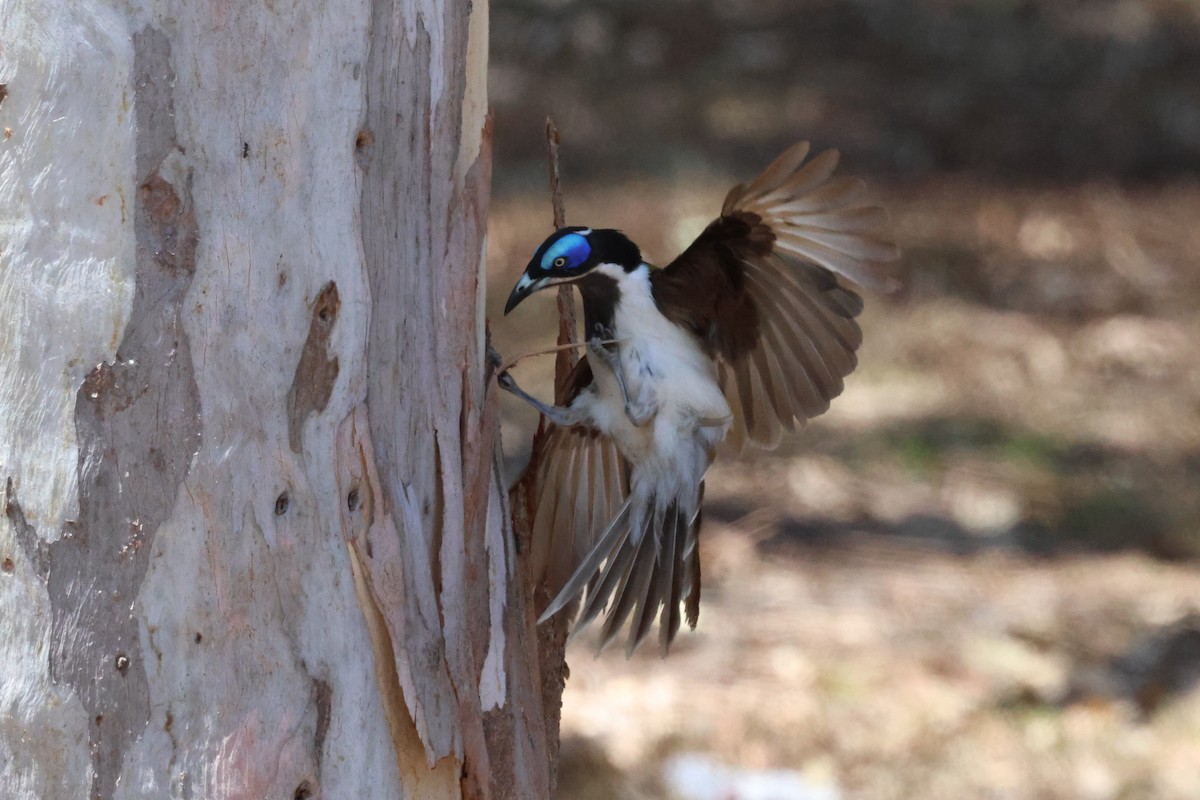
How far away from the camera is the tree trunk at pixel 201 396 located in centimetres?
183

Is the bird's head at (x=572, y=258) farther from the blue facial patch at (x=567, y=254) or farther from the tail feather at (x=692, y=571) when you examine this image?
the tail feather at (x=692, y=571)

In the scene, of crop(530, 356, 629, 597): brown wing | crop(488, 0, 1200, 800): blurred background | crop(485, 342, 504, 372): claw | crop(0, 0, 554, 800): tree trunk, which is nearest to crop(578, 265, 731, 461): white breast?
crop(530, 356, 629, 597): brown wing

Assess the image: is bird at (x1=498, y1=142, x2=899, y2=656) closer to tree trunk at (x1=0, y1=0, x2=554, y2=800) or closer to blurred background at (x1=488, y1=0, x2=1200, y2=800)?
tree trunk at (x1=0, y1=0, x2=554, y2=800)

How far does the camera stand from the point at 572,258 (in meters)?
2.95

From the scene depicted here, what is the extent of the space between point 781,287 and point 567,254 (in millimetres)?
484

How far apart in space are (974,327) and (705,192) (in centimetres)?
169

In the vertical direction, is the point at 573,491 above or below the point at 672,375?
below

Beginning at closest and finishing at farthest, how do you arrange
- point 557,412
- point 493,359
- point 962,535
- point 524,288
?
point 493,359, point 524,288, point 557,412, point 962,535

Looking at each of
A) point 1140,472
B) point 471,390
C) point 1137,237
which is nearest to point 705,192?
point 1137,237

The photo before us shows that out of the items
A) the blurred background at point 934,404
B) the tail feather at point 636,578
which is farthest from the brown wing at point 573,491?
the blurred background at point 934,404

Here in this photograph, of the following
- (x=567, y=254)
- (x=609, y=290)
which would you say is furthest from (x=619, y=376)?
(x=567, y=254)

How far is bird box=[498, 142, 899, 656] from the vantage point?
2918 mm

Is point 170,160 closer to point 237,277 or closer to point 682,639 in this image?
point 237,277

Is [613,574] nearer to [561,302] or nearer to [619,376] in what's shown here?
[619,376]
